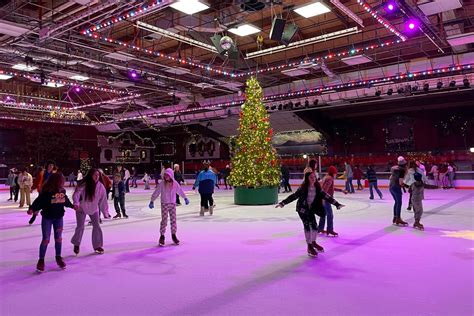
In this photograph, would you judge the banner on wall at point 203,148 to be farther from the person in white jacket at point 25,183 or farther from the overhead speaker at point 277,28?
the overhead speaker at point 277,28

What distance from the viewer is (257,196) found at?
11539 mm

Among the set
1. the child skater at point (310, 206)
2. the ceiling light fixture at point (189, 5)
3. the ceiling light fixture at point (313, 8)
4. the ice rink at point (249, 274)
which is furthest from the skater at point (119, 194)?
the ceiling light fixture at point (313, 8)

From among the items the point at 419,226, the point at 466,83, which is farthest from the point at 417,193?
the point at 466,83

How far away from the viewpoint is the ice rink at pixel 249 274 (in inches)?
127

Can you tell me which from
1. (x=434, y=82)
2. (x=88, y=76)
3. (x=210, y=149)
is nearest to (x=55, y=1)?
(x=88, y=76)

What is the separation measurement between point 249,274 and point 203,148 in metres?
27.3

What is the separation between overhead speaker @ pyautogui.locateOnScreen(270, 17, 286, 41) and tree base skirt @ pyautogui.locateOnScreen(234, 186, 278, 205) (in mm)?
4443

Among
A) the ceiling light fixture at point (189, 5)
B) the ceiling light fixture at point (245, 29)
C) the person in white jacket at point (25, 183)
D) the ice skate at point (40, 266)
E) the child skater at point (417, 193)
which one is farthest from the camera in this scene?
the person in white jacket at point (25, 183)

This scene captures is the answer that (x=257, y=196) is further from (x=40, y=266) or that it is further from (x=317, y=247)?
(x=40, y=266)

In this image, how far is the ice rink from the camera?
324 centimetres

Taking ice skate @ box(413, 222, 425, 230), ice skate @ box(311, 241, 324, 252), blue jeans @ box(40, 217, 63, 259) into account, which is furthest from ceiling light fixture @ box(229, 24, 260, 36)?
blue jeans @ box(40, 217, 63, 259)

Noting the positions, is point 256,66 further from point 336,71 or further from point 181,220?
point 181,220

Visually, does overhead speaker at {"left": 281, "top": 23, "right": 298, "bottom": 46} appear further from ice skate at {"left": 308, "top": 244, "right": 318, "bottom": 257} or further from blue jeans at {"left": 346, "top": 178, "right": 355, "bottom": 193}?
blue jeans at {"left": 346, "top": 178, "right": 355, "bottom": 193}

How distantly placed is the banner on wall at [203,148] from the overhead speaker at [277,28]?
21.3 m
